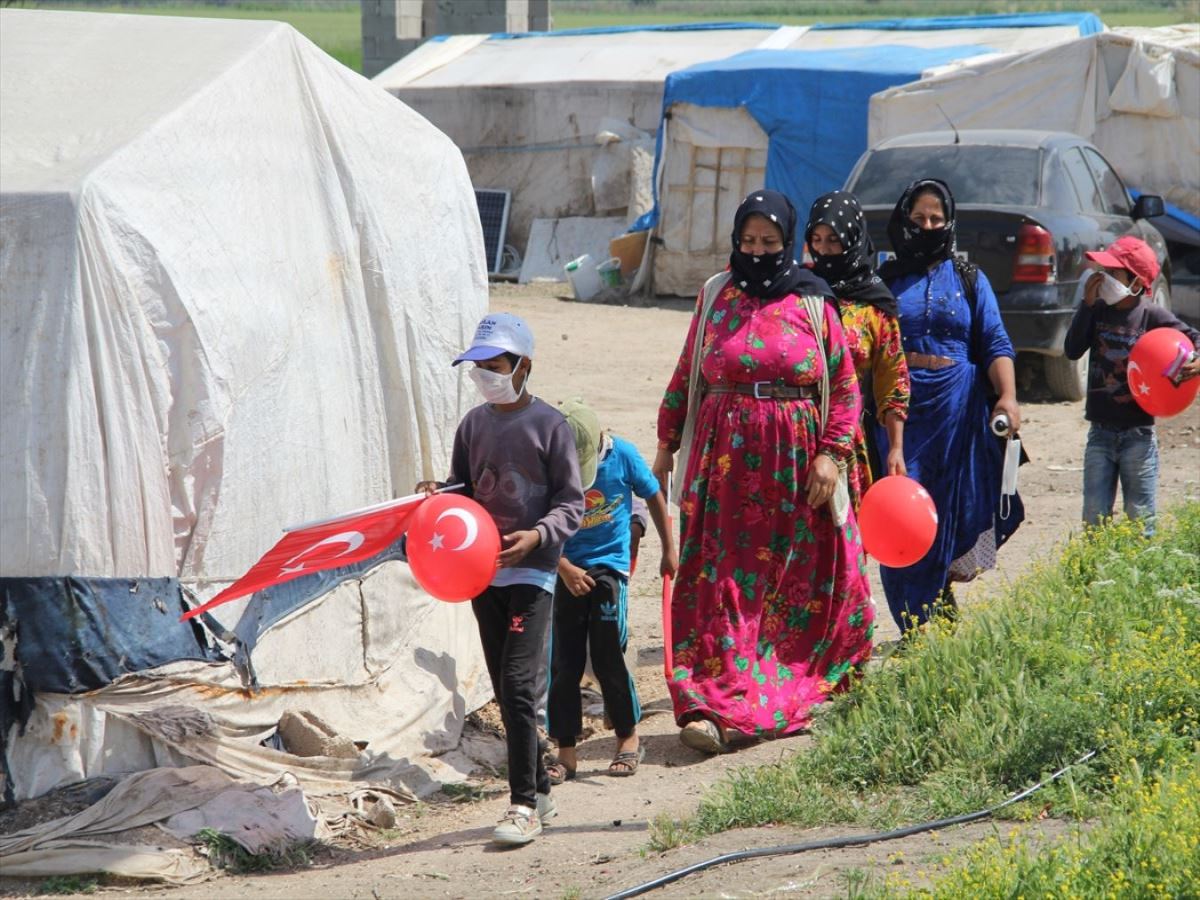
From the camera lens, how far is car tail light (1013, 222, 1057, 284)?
10.2 meters

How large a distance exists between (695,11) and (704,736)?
50.9 meters

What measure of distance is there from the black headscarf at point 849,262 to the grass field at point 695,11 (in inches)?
1360

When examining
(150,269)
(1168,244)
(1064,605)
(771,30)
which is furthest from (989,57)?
(150,269)

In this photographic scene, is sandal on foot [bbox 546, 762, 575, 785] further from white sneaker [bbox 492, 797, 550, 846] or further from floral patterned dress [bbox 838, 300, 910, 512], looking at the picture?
floral patterned dress [bbox 838, 300, 910, 512]

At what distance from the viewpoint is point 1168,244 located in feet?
45.5

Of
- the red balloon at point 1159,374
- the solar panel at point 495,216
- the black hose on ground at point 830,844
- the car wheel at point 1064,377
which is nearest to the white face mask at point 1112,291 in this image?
the red balloon at point 1159,374

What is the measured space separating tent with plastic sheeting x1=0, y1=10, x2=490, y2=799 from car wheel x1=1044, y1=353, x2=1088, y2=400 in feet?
19.1

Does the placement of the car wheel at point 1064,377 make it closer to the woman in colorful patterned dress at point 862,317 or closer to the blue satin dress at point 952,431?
the blue satin dress at point 952,431

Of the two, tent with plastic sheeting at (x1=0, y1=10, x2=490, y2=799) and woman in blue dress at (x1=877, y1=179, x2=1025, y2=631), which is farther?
woman in blue dress at (x1=877, y1=179, x2=1025, y2=631)

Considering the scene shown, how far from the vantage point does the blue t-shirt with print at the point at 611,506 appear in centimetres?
523

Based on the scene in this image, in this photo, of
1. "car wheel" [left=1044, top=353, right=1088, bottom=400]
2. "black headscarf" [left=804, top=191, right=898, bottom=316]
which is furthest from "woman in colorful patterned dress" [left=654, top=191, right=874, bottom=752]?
"car wheel" [left=1044, top=353, right=1088, bottom=400]

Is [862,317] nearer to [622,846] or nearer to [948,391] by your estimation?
[948,391]

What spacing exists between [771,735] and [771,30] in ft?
50.1

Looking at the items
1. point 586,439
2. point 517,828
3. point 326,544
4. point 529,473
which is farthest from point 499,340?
point 517,828
